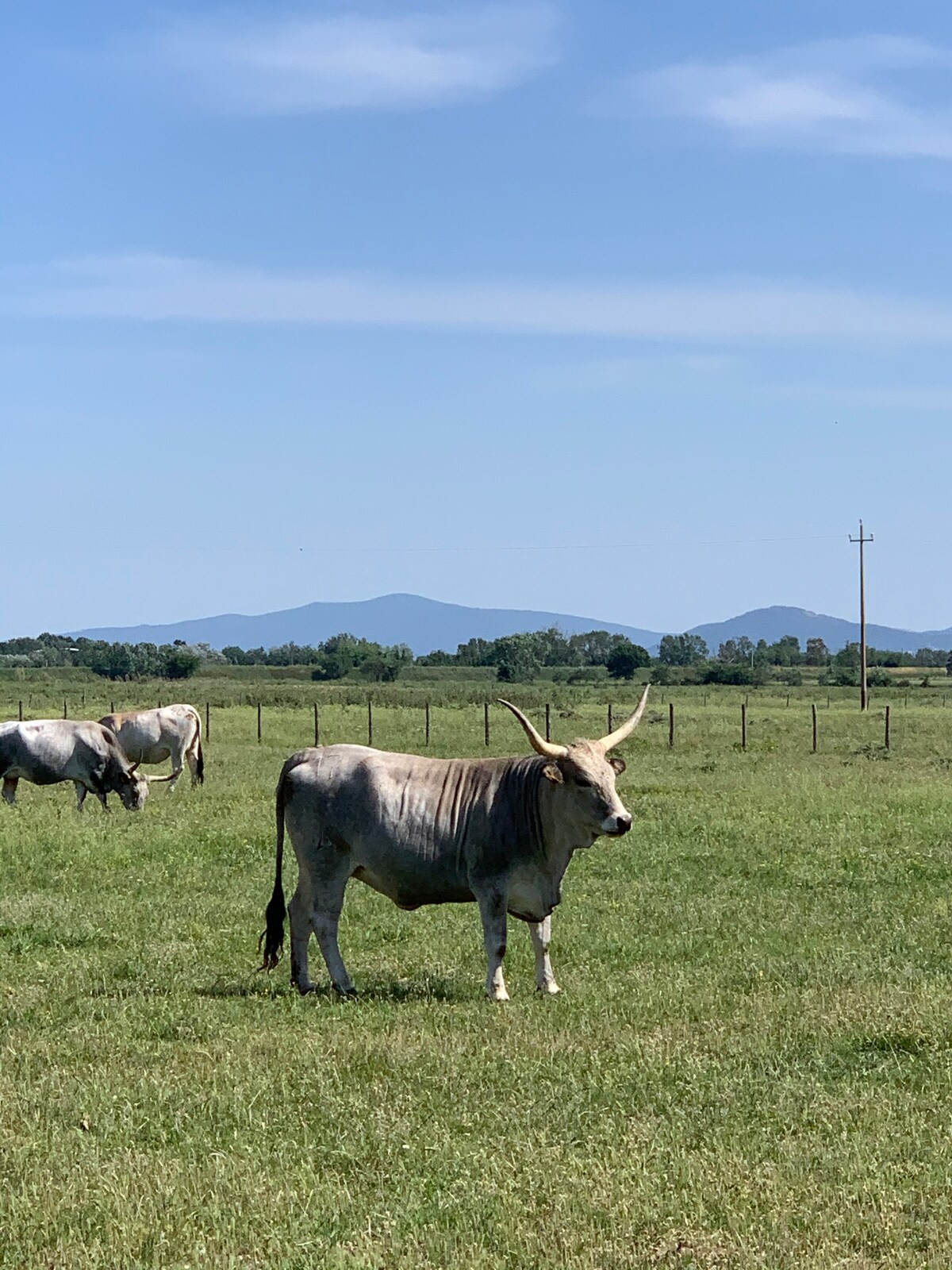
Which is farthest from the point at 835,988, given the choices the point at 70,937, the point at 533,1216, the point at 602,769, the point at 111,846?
the point at 111,846

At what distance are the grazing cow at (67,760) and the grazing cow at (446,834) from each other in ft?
44.1

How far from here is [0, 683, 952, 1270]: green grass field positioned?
6859 millimetres

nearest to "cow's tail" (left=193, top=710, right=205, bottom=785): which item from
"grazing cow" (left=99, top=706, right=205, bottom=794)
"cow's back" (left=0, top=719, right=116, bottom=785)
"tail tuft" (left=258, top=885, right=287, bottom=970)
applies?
"grazing cow" (left=99, top=706, right=205, bottom=794)

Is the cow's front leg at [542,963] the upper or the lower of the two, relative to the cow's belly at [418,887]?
lower

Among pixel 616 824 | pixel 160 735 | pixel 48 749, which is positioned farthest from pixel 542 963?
pixel 160 735

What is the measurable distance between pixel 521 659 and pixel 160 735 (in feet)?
418

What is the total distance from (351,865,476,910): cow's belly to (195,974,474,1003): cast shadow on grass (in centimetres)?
62

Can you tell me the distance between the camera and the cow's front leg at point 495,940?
468 inches

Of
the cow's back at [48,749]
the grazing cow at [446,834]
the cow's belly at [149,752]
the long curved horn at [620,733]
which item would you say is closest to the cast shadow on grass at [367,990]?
the grazing cow at [446,834]

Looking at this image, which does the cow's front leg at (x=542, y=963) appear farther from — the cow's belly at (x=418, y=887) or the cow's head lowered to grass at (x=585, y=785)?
the cow's head lowered to grass at (x=585, y=785)

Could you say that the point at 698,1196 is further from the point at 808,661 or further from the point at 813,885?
the point at 808,661

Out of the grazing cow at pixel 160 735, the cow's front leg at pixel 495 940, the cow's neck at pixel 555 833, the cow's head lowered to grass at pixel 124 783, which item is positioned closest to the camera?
the cow's front leg at pixel 495 940

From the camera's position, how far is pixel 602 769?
1212 cm

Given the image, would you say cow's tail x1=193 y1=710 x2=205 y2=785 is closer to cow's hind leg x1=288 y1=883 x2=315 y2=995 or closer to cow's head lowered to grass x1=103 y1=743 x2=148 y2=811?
cow's head lowered to grass x1=103 y1=743 x2=148 y2=811
